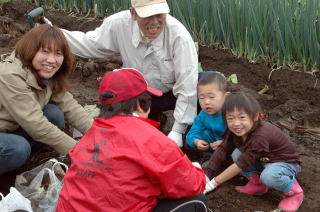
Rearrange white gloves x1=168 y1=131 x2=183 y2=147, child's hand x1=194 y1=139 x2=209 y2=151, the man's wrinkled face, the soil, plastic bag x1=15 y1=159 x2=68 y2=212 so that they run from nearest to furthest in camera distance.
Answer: plastic bag x1=15 y1=159 x2=68 y2=212
the soil
the man's wrinkled face
child's hand x1=194 y1=139 x2=209 y2=151
white gloves x1=168 y1=131 x2=183 y2=147

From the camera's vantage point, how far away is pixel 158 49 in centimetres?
317

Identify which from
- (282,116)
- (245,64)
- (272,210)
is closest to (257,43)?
(245,64)

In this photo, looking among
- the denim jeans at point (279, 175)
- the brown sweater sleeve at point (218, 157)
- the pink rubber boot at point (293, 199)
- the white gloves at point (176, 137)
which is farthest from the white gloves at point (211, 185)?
the white gloves at point (176, 137)

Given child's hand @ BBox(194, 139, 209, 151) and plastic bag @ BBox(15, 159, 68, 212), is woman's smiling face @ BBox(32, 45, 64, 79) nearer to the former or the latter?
plastic bag @ BBox(15, 159, 68, 212)

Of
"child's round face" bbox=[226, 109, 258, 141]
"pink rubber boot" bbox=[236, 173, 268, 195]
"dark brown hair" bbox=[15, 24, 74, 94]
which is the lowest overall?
"pink rubber boot" bbox=[236, 173, 268, 195]

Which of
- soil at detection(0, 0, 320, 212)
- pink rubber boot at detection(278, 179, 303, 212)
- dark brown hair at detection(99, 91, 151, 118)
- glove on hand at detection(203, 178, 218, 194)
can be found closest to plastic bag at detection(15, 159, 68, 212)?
soil at detection(0, 0, 320, 212)

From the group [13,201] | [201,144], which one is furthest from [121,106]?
[201,144]

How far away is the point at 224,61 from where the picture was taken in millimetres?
4500

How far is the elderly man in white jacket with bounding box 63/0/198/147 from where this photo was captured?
3.07m

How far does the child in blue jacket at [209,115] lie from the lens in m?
2.84

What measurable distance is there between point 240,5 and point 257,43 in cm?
36

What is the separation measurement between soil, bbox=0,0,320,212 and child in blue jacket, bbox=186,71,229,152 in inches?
9.5

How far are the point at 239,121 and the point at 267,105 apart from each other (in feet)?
4.77

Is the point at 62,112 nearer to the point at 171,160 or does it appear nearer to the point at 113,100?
the point at 113,100
